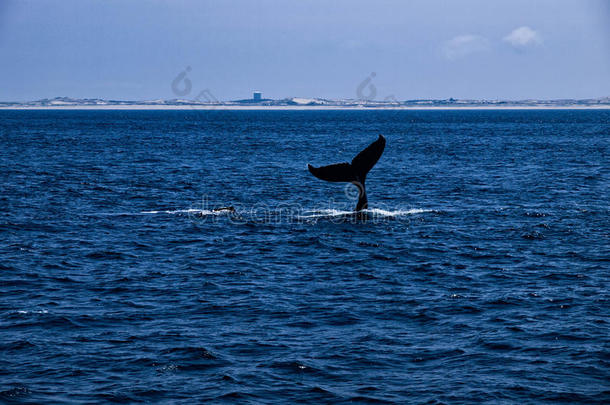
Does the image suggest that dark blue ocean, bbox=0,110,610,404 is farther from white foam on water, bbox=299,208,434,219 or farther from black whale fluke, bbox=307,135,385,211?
black whale fluke, bbox=307,135,385,211

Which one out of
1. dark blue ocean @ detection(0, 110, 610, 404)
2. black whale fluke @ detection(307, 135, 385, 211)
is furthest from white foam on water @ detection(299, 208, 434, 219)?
black whale fluke @ detection(307, 135, 385, 211)

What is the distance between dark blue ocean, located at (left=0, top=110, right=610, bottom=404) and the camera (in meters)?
13.0

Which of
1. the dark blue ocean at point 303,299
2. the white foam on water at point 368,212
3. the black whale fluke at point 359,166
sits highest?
the black whale fluke at point 359,166

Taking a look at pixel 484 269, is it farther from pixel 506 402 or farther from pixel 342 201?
pixel 342 201

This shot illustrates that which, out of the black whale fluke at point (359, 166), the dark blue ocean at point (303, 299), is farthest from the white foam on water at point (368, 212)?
the black whale fluke at point (359, 166)

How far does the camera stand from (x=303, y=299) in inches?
710

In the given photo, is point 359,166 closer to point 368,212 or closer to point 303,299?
point 368,212

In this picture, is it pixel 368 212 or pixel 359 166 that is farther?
pixel 368 212

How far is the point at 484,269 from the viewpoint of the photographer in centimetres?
2122

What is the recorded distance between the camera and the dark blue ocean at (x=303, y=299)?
13.0 metres

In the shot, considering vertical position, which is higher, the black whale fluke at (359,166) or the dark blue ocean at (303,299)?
the black whale fluke at (359,166)

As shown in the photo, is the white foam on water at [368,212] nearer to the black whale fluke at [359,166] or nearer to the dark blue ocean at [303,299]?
the dark blue ocean at [303,299]

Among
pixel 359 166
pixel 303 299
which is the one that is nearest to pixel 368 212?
pixel 359 166

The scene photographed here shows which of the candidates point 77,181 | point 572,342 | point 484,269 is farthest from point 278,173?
point 572,342
